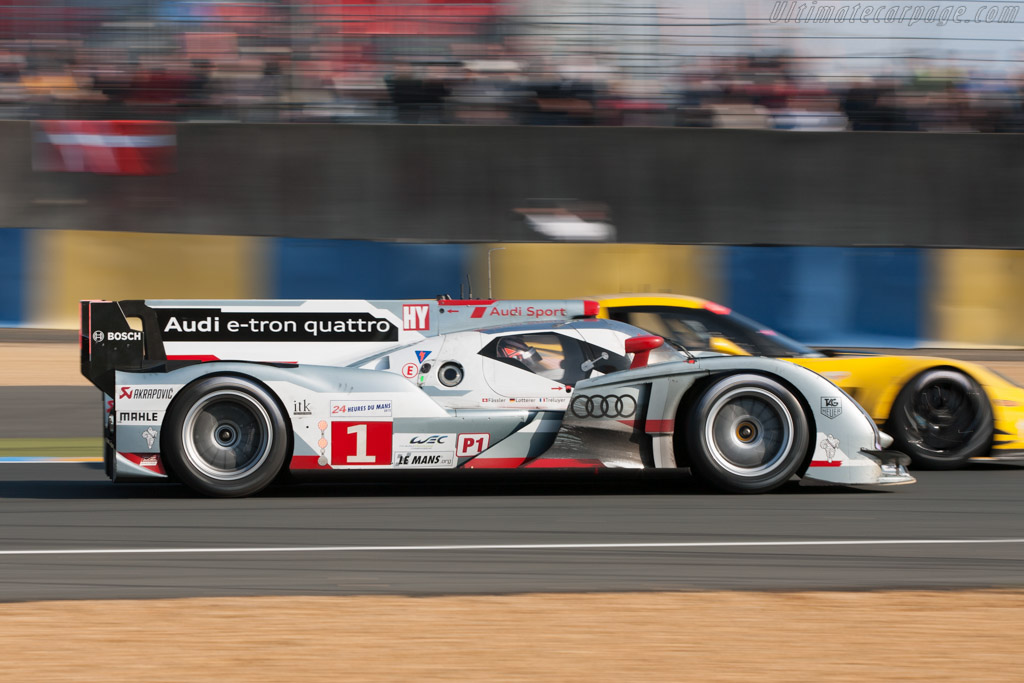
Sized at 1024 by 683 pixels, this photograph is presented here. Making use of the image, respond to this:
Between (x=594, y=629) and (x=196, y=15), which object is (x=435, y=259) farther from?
(x=594, y=629)

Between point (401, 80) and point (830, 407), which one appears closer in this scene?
point (830, 407)

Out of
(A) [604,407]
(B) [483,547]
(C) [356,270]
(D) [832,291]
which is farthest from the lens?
(C) [356,270]

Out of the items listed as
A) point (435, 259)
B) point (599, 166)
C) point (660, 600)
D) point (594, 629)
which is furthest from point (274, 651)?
point (599, 166)

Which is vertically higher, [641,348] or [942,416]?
[641,348]

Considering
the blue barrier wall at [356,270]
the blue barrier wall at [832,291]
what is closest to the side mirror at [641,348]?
the blue barrier wall at [832,291]

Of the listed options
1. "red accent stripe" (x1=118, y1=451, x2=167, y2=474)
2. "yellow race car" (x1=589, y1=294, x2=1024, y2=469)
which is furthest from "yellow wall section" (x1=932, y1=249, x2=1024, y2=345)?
"red accent stripe" (x1=118, y1=451, x2=167, y2=474)

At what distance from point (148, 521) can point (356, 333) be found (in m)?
1.65

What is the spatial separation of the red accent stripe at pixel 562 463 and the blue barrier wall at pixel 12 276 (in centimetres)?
1016

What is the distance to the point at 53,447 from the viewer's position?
9.26m

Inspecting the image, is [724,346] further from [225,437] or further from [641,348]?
[225,437]

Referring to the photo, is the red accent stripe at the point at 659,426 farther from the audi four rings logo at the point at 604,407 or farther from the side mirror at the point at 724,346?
the side mirror at the point at 724,346

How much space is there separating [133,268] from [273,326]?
8694 millimetres

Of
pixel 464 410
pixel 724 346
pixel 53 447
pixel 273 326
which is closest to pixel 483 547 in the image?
pixel 464 410

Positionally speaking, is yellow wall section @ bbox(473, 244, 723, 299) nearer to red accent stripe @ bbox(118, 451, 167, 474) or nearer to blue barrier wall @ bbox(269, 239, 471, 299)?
blue barrier wall @ bbox(269, 239, 471, 299)
